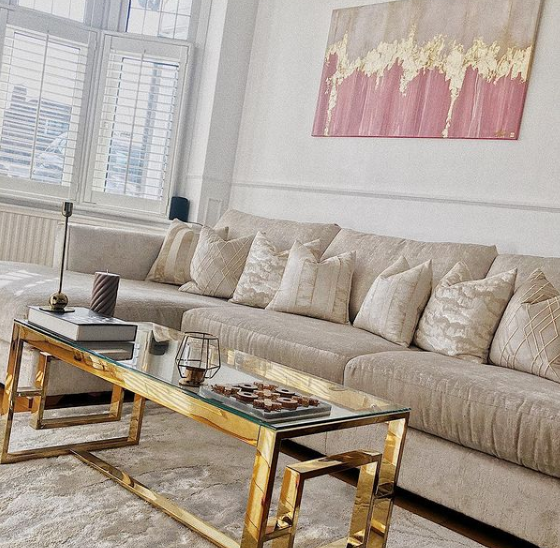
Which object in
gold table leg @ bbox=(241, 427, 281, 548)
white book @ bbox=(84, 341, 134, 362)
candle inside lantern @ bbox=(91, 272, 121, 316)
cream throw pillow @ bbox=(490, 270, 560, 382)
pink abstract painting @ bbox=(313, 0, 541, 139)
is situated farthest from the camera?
pink abstract painting @ bbox=(313, 0, 541, 139)

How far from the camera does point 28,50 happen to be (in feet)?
14.8

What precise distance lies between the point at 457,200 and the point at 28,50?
2817mm

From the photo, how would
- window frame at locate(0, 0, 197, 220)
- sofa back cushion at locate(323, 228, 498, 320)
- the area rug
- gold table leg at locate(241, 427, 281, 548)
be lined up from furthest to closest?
window frame at locate(0, 0, 197, 220) → sofa back cushion at locate(323, 228, 498, 320) → the area rug → gold table leg at locate(241, 427, 281, 548)

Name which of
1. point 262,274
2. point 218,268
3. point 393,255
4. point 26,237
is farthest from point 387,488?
point 26,237

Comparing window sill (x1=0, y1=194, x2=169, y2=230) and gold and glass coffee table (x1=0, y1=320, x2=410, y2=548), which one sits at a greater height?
window sill (x1=0, y1=194, x2=169, y2=230)

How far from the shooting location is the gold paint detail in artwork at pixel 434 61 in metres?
3.46

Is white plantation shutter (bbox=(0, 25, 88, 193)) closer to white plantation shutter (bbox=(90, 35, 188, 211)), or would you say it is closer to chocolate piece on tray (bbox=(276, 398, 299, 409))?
white plantation shutter (bbox=(90, 35, 188, 211))

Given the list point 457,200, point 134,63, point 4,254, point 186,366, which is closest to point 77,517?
point 186,366

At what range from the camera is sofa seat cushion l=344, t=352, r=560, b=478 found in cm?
Answer: 203

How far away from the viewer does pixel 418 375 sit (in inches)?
91.6

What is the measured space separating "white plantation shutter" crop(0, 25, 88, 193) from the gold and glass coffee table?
2534 mm

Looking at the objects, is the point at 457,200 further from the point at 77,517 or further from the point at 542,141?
the point at 77,517

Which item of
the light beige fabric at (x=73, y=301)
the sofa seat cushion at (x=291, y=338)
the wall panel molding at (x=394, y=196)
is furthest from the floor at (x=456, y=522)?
the wall panel molding at (x=394, y=196)

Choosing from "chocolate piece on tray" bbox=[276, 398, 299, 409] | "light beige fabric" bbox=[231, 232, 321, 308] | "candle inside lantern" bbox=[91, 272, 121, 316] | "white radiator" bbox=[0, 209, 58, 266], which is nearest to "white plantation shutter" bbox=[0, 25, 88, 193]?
"white radiator" bbox=[0, 209, 58, 266]
